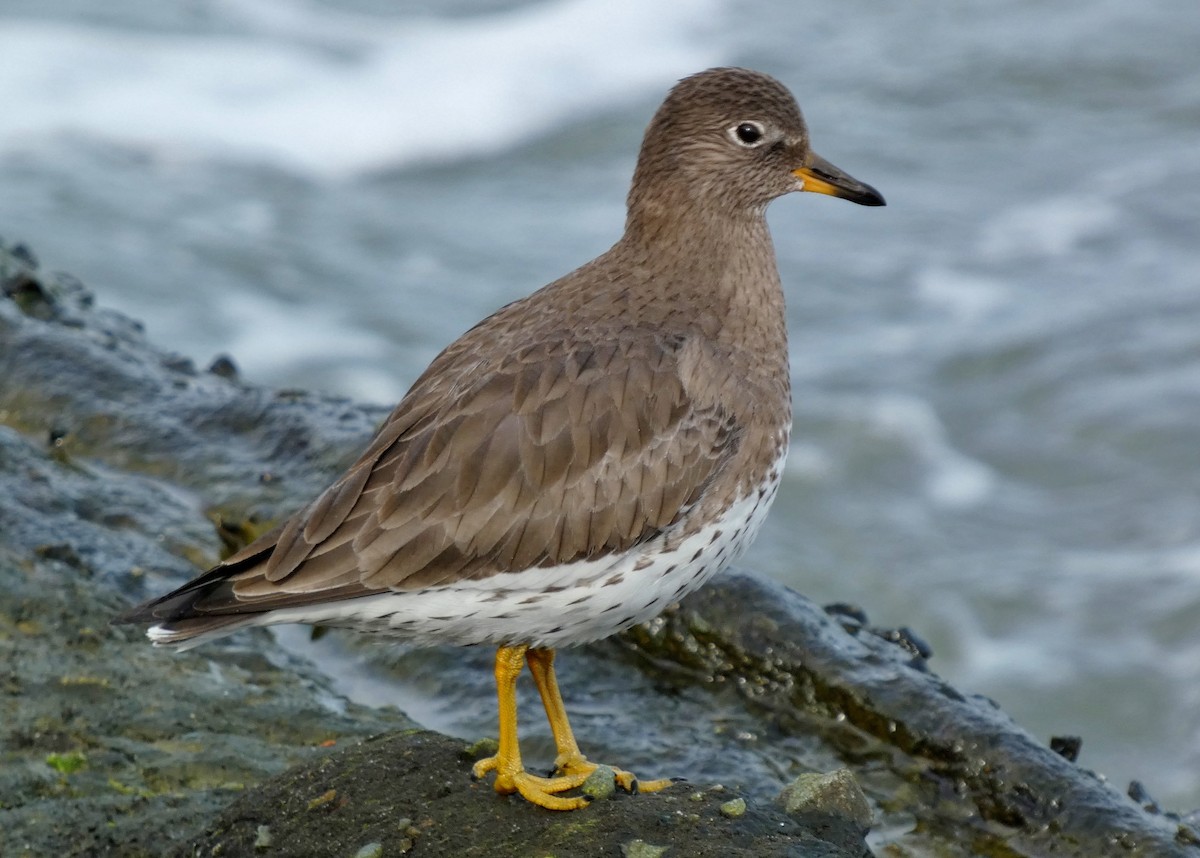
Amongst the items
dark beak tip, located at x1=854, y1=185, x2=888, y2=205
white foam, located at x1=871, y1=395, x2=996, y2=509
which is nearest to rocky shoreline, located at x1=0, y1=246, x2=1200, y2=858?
dark beak tip, located at x1=854, y1=185, x2=888, y2=205

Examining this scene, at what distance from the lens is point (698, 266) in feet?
19.0

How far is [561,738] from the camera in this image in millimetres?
5512

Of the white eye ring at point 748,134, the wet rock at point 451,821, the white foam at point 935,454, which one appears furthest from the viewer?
the white foam at point 935,454

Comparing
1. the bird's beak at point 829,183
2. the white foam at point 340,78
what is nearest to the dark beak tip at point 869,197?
the bird's beak at point 829,183

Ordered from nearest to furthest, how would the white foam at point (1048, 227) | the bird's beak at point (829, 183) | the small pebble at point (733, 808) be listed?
the small pebble at point (733, 808) → the bird's beak at point (829, 183) → the white foam at point (1048, 227)

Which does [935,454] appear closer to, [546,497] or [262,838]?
[546,497]

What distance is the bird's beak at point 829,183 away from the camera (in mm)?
6152

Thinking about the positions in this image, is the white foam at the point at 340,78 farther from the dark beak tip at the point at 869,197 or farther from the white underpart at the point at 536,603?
the white underpart at the point at 536,603

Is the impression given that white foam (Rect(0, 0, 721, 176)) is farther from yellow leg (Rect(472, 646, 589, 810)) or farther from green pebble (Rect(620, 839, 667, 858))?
green pebble (Rect(620, 839, 667, 858))

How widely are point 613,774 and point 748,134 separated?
2.44m

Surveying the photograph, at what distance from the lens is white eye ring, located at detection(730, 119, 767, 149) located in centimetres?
597

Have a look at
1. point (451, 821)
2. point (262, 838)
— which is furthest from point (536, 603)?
point (262, 838)

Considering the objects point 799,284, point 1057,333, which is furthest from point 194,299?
point 1057,333

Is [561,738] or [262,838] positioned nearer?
→ [262,838]
